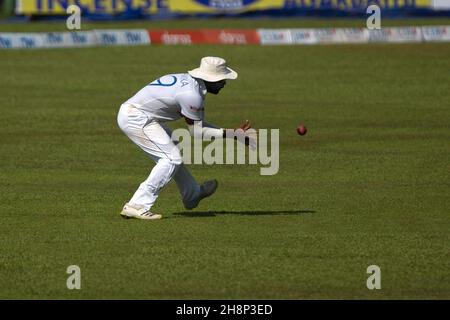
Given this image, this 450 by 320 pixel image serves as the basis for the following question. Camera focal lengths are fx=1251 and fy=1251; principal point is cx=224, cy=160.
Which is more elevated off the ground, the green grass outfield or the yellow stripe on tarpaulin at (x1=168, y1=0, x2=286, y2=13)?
the yellow stripe on tarpaulin at (x1=168, y1=0, x2=286, y2=13)

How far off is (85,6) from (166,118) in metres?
27.8

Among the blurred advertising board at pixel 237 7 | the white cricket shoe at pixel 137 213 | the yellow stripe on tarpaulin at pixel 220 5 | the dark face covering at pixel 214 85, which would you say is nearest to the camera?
the dark face covering at pixel 214 85

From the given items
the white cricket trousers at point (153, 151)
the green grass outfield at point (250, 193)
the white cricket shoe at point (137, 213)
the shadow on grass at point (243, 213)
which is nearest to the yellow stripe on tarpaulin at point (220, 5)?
the green grass outfield at point (250, 193)

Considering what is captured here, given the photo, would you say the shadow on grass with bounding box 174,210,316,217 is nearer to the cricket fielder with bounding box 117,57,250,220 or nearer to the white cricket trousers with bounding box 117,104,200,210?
the cricket fielder with bounding box 117,57,250,220

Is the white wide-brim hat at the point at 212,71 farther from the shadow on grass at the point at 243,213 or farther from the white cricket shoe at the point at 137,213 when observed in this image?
the shadow on grass at the point at 243,213

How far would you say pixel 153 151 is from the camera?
1518cm

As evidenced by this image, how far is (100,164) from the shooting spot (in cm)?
2042

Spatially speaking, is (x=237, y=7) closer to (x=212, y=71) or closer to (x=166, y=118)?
(x=166, y=118)

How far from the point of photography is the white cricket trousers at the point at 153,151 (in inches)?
591

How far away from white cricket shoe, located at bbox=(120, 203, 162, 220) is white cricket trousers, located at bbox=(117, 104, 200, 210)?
2.2 inches

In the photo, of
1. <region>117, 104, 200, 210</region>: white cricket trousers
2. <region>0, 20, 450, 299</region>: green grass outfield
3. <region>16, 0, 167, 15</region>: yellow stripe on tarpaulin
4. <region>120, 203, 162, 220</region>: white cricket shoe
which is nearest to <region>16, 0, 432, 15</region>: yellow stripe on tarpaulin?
<region>16, 0, 167, 15</region>: yellow stripe on tarpaulin

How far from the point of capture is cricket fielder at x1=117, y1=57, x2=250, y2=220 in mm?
14789

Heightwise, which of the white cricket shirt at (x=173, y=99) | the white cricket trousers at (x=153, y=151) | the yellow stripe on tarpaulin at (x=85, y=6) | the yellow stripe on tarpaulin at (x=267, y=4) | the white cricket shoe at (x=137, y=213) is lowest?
the white cricket shoe at (x=137, y=213)
